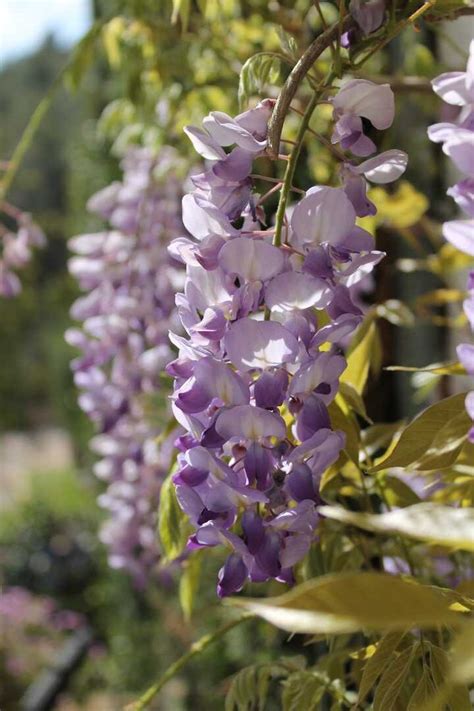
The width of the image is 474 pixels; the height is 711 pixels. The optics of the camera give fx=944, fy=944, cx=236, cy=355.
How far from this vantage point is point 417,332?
61.6 inches

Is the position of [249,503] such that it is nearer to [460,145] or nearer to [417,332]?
[460,145]

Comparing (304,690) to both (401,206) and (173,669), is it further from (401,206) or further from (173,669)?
(401,206)

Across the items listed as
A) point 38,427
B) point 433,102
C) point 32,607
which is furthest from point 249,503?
point 38,427

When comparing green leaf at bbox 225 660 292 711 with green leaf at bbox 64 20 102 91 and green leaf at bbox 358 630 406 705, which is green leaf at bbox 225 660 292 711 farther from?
green leaf at bbox 64 20 102 91

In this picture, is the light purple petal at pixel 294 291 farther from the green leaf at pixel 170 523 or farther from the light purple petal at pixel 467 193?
the green leaf at pixel 170 523

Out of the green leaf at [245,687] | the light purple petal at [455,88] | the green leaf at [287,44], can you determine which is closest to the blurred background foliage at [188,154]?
the green leaf at [287,44]

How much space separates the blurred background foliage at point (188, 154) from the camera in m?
0.85

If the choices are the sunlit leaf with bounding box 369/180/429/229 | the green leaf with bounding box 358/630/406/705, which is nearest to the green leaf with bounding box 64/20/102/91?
the sunlit leaf with bounding box 369/180/429/229

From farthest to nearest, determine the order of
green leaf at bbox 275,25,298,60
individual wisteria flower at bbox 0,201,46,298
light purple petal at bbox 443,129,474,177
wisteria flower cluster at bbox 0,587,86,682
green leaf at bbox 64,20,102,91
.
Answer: wisteria flower cluster at bbox 0,587,86,682 → individual wisteria flower at bbox 0,201,46,298 → green leaf at bbox 64,20,102,91 → green leaf at bbox 275,25,298,60 → light purple petal at bbox 443,129,474,177

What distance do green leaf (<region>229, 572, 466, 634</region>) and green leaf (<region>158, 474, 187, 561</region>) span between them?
10.7 inches

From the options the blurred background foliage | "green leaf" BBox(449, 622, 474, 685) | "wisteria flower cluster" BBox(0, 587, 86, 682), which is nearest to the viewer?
"green leaf" BBox(449, 622, 474, 685)

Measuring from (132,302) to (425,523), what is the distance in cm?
69

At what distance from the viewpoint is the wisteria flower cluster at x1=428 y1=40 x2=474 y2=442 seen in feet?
0.95

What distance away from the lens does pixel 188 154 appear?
3.05 feet
